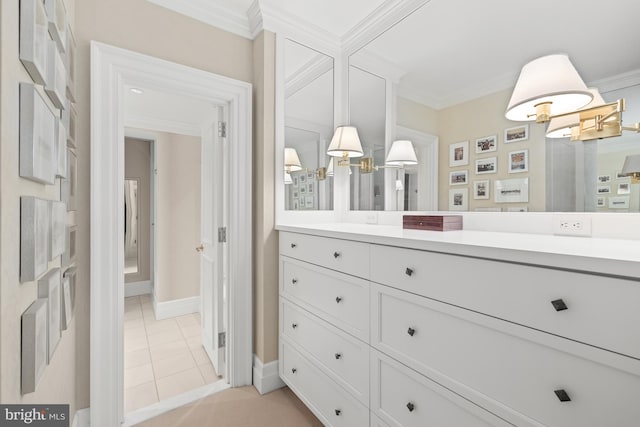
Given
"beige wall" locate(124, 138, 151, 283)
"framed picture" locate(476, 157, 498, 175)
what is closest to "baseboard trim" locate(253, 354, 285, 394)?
"framed picture" locate(476, 157, 498, 175)

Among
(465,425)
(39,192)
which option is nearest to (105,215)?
(39,192)

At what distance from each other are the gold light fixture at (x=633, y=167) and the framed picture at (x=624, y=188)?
0.02m

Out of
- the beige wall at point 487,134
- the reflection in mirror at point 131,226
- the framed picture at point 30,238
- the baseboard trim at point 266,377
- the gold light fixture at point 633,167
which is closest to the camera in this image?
the framed picture at point 30,238

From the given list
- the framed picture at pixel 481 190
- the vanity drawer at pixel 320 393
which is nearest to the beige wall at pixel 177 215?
the vanity drawer at pixel 320 393

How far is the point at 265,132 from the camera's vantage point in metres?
2.08

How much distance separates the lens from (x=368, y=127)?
89.0 inches

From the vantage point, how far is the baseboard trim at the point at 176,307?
3441 mm

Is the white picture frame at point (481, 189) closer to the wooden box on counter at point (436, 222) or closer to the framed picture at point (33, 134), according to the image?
the wooden box on counter at point (436, 222)

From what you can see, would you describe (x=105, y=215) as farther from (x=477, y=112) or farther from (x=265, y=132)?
(x=477, y=112)

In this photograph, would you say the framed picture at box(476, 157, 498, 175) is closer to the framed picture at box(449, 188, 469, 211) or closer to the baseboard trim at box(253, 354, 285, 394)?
the framed picture at box(449, 188, 469, 211)

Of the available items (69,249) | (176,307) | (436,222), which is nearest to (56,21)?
(69,249)

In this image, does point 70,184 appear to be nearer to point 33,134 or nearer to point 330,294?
point 33,134

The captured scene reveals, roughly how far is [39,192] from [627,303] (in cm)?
162

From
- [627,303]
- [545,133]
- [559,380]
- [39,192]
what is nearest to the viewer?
[627,303]
